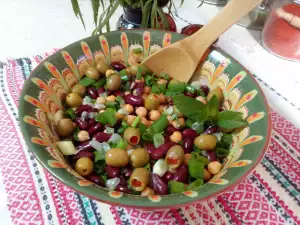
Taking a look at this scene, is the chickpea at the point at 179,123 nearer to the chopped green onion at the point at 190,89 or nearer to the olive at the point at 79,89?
the chopped green onion at the point at 190,89

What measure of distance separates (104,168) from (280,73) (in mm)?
575

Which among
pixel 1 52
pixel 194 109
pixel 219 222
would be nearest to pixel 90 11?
pixel 1 52

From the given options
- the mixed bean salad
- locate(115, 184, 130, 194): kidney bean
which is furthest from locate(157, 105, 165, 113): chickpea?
locate(115, 184, 130, 194): kidney bean

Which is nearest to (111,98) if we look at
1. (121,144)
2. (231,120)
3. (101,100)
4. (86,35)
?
(101,100)

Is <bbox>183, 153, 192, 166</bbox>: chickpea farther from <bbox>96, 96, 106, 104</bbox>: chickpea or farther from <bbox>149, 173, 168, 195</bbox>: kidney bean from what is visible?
<bbox>96, 96, 106, 104</bbox>: chickpea

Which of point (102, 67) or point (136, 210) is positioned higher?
point (102, 67)

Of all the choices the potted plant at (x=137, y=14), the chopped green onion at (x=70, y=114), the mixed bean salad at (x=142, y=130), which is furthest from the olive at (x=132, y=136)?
the potted plant at (x=137, y=14)

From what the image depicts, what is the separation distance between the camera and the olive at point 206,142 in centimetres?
54

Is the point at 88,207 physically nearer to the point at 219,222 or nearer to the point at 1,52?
the point at 219,222

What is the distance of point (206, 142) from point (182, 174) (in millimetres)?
74

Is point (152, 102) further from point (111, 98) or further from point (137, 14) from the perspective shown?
point (137, 14)

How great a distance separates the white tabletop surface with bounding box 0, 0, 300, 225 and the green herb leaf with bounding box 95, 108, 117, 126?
1.24 feet

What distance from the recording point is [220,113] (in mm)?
576

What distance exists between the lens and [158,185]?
49 centimetres
